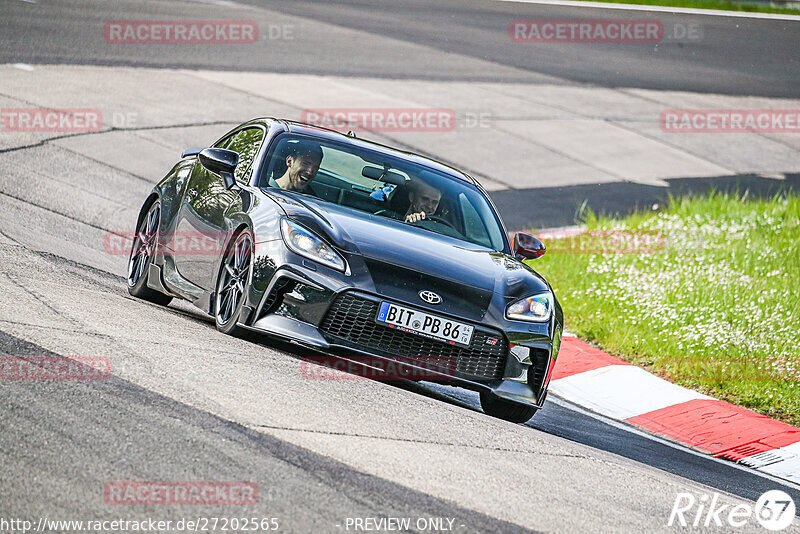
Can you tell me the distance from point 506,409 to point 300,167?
81.0 inches

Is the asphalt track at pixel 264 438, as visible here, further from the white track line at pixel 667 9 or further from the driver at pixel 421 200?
the white track line at pixel 667 9

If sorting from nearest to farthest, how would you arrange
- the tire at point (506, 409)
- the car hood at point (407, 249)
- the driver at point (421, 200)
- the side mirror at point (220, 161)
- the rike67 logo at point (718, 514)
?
the rike67 logo at point (718, 514) → the car hood at point (407, 249) → the tire at point (506, 409) → the side mirror at point (220, 161) → the driver at point (421, 200)

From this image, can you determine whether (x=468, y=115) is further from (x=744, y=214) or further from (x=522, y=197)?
(x=744, y=214)

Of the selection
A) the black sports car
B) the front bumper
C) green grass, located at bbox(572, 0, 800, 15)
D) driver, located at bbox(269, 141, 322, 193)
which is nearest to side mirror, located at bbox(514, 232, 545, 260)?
the black sports car

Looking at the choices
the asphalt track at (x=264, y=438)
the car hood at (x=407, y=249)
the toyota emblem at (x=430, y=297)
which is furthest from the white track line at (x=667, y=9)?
the toyota emblem at (x=430, y=297)

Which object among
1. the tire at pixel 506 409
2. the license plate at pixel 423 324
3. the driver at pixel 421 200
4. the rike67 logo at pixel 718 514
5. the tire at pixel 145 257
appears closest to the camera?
the rike67 logo at pixel 718 514

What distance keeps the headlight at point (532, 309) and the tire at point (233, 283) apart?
1527mm

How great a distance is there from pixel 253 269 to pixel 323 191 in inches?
42.8

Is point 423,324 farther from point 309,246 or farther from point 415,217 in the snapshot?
point 415,217

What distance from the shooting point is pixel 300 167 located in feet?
25.2

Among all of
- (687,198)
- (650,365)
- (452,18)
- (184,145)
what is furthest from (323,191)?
(452,18)

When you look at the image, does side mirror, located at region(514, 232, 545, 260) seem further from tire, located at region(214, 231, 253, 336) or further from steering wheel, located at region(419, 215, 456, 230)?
tire, located at region(214, 231, 253, 336)

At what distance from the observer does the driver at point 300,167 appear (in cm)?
759

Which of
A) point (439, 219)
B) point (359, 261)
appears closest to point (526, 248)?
point (439, 219)
